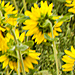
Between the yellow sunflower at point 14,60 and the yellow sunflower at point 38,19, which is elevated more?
the yellow sunflower at point 38,19

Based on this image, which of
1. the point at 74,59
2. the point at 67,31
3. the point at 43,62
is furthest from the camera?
the point at 67,31

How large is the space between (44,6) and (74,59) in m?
0.11

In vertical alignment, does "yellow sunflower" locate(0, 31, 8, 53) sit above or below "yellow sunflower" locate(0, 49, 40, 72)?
above

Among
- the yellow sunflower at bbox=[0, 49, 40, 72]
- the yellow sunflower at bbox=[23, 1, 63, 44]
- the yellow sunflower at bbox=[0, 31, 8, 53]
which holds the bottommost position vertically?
the yellow sunflower at bbox=[0, 49, 40, 72]

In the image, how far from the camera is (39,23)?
288 mm

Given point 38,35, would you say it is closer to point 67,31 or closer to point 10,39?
point 10,39

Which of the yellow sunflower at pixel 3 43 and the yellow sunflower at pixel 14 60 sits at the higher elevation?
the yellow sunflower at pixel 3 43

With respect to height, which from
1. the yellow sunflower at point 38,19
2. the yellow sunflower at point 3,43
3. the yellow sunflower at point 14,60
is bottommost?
the yellow sunflower at point 14,60

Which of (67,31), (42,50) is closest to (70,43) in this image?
(67,31)

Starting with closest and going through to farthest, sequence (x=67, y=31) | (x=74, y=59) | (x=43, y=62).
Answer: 1. (x=74, y=59)
2. (x=43, y=62)
3. (x=67, y=31)

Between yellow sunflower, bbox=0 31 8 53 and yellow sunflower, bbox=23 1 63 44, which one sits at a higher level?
yellow sunflower, bbox=23 1 63 44

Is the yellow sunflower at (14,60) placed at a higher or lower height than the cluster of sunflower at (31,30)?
lower

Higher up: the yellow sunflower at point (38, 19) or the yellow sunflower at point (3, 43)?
the yellow sunflower at point (38, 19)

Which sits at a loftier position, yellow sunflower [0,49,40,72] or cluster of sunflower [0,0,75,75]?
cluster of sunflower [0,0,75,75]
